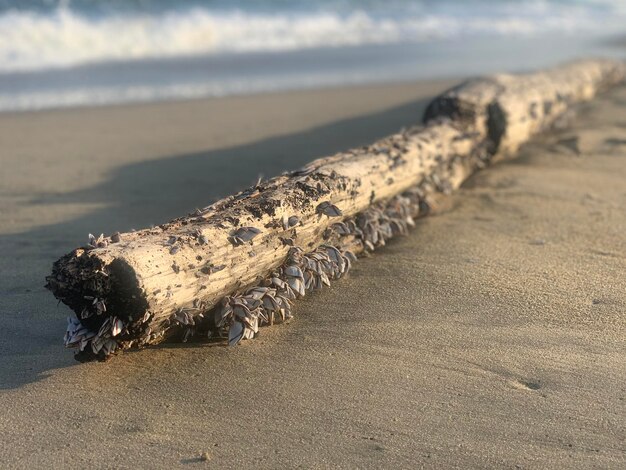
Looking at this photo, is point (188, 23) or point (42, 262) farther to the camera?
point (188, 23)

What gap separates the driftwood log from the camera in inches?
110

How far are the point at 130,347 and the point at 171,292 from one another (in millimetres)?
367

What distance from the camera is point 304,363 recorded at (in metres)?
3.06

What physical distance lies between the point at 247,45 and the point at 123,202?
1078 cm

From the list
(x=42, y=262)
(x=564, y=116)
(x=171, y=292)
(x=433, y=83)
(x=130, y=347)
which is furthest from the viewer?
(x=433, y=83)

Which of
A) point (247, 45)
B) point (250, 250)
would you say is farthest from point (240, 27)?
point (250, 250)

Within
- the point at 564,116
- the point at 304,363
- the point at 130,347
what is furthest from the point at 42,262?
the point at 564,116

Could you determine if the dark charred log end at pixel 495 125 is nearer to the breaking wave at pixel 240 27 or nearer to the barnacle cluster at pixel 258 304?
the barnacle cluster at pixel 258 304

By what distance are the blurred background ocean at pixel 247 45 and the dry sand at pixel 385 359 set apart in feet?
17.3

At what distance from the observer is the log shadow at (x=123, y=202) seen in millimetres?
A: 3211

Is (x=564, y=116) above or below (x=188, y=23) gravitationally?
below

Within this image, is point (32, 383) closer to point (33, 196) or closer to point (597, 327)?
point (597, 327)

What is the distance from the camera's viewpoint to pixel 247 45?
1546 cm

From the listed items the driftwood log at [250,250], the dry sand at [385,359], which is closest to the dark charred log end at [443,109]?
the driftwood log at [250,250]
